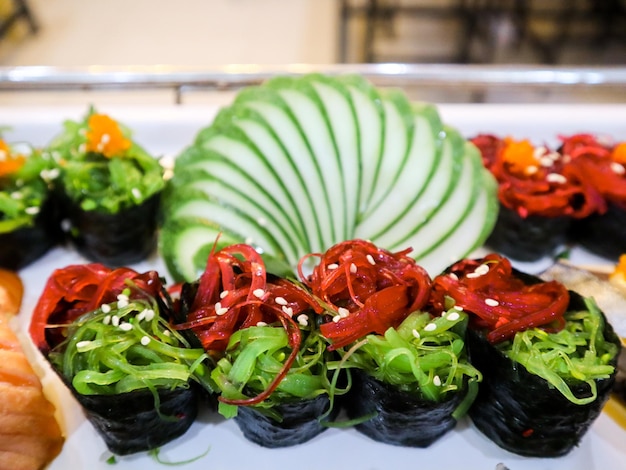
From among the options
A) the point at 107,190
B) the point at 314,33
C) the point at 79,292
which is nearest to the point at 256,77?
the point at 107,190

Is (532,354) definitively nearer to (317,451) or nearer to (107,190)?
(317,451)

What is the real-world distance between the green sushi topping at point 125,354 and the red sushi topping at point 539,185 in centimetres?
152

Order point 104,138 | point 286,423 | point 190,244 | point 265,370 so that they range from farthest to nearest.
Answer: point 104,138 → point 190,244 → point 286,423 → point 265,370

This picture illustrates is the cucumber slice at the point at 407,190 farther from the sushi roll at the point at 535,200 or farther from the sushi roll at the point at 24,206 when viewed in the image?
the sushi roll at the point at 24,206

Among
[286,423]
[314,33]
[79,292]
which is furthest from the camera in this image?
[314,33]

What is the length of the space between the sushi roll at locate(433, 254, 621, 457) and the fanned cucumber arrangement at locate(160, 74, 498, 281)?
0.55 meters

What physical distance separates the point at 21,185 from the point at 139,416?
124 centimetres

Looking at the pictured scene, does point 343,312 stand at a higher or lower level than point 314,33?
higher

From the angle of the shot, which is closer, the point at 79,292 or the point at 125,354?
the point at 125,354

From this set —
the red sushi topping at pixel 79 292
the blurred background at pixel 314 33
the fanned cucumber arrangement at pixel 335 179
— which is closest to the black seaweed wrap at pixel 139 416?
the red sushi topping at pixel 79 292

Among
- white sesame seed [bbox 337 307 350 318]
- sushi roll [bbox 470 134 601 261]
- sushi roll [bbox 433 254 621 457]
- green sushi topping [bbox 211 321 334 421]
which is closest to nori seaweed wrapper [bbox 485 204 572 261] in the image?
sushi roll [bbox 470 134 601 261]

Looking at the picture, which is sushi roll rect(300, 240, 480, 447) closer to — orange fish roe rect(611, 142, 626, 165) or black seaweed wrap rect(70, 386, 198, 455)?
black seaweed wrap rect(70, 386, 198, 455)

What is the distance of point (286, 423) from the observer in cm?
161

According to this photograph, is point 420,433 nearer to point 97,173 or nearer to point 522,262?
point 522,262
